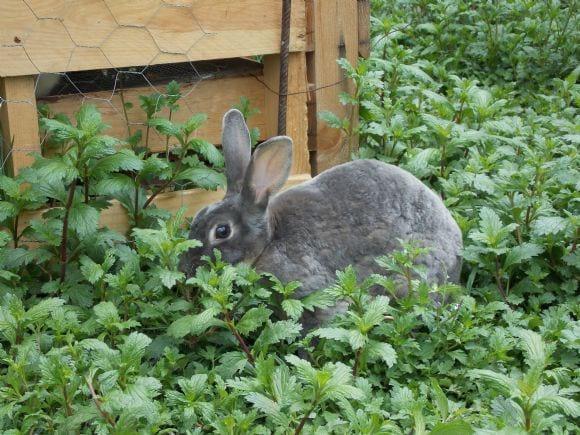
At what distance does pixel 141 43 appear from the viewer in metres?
4.00

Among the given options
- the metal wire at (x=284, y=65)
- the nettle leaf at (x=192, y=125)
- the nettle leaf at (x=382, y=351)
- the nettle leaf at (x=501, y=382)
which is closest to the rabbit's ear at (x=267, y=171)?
the nettle leaf at (x=192, y=125)

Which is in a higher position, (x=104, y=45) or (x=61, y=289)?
(x=104, y=45)

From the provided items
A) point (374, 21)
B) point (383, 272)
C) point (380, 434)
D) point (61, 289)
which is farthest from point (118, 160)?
point (374, 21)

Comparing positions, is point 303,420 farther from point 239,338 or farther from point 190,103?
point 190,103

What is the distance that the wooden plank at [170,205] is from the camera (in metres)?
3.94

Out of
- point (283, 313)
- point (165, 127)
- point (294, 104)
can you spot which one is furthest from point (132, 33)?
point (283, 313)

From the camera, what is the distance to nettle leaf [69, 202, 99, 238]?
3.48 m

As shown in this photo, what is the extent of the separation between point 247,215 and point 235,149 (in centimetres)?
29

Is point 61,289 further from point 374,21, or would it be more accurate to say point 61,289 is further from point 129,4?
A: point 374,21

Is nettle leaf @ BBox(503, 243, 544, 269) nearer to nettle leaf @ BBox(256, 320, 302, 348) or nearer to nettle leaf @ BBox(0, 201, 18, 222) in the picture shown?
nettle leaf @ BBox(256, 320, 302, 348)

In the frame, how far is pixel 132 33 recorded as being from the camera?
3.98 meters

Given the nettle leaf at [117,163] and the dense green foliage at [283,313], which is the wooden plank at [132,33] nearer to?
the dense green foliage at [283,313]

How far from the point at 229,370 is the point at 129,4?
1668mm

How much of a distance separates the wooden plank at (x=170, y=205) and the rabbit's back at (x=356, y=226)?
0.50m
